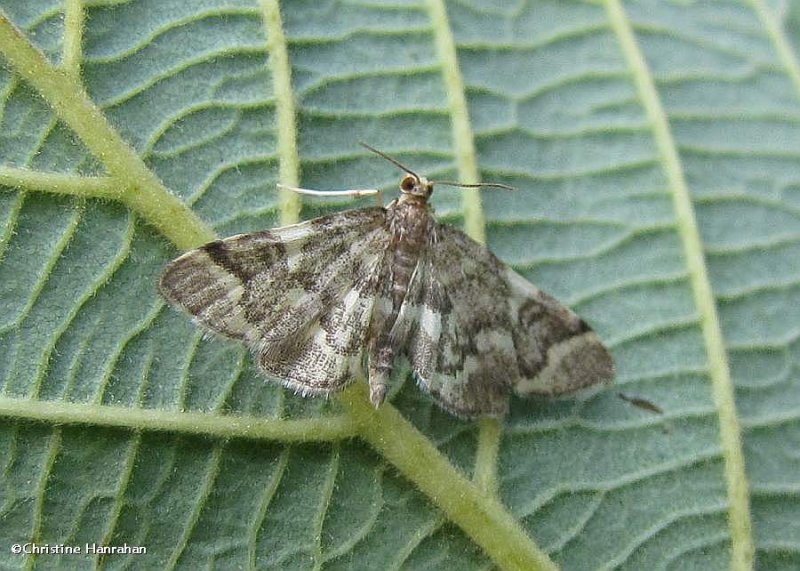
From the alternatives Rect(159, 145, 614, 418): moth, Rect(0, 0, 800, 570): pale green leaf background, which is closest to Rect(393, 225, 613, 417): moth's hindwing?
Rect(159, 145, 614, 418): moth

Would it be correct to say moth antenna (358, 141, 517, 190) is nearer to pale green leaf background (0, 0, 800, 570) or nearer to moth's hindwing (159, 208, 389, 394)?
pale green leaf background (0, 0, 800, 570)

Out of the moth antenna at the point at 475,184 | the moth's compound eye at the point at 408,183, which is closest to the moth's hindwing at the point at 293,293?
the moth's compound eye at the point at 408,183

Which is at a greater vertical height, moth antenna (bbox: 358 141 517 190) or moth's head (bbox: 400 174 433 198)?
moth antenna (bbox: 358 141 517 190)

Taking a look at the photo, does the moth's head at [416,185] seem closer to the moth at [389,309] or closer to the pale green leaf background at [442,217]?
the moth at [389,309]

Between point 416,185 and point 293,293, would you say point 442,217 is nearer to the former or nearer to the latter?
point 416,185

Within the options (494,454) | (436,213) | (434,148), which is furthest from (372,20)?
(494,454)

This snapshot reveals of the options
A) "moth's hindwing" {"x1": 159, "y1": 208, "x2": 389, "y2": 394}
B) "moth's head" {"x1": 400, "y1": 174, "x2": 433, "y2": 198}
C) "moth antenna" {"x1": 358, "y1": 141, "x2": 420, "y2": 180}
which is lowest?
"moth's hindwing" {"x1": 159, "y1": 208, "x2": 389, "y2": 394}

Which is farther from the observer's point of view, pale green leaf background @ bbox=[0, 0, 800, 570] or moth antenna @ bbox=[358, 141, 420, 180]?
moth antenna @ bbox=[358, 141, 420, 180]
